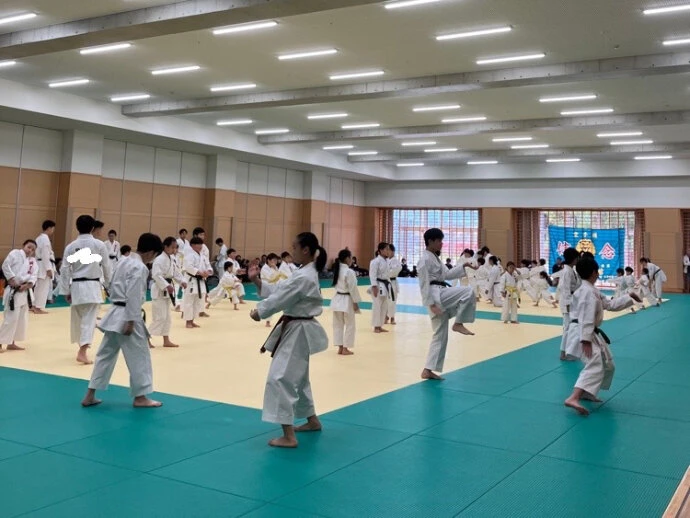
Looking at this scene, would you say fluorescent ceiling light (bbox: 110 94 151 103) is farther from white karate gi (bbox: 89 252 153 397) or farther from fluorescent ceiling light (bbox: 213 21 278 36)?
white karate gi (bbox: 89 252 153 397)

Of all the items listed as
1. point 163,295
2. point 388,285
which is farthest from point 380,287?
point 163,295

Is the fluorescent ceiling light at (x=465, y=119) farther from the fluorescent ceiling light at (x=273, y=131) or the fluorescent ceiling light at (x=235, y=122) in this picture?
the fluorescent ceiling light at (x=235, y=122)

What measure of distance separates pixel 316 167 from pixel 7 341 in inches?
676

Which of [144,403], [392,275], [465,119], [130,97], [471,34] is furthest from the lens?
[465,119]

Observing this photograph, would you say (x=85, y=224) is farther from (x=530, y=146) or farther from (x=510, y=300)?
(x=530, y=146)

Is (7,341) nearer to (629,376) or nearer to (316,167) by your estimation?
(629,376)

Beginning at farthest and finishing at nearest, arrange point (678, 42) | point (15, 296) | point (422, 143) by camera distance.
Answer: point (422, 143)
point (678, 42)
point (15, 296)

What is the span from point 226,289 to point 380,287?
483 centimetres

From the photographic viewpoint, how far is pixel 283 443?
4297 mm

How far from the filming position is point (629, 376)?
284 inches

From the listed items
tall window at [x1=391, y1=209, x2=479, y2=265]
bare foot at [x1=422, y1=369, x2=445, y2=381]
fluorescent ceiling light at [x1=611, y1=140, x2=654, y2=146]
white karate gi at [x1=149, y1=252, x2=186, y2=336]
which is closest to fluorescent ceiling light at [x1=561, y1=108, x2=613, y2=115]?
fluorescent ceiling light at [x1=611, y1=140, x2=654, y2=146]

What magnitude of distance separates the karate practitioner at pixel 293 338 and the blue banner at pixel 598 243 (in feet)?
73.7

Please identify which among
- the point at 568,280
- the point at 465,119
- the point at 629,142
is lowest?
the point at 568,280

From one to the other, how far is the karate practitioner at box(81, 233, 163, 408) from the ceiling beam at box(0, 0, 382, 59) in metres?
4.54
